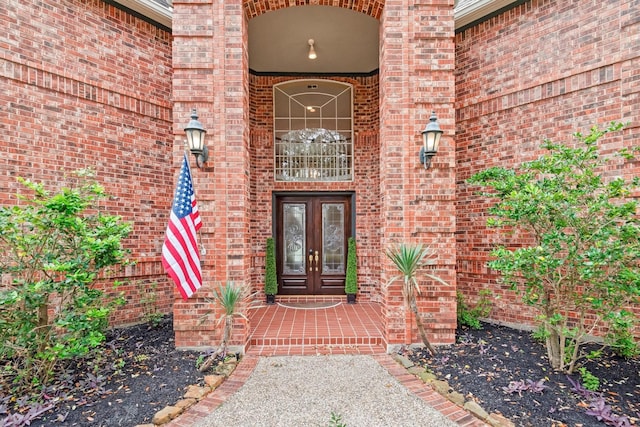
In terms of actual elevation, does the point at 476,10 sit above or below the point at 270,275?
above

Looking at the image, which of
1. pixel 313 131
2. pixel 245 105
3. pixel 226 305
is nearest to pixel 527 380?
pixel 226 305

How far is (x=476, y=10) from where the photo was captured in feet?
15.4

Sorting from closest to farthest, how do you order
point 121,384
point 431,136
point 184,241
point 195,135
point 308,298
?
Answer: 1. point 121,384
2. point 184,241
3. point 195,135
4. point 431,136
5. point 308,298

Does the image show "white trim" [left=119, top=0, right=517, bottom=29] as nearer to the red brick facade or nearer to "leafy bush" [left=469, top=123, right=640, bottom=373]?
the red brick facade

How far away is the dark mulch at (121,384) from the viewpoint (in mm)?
2549

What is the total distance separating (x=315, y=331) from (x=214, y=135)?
2.91m

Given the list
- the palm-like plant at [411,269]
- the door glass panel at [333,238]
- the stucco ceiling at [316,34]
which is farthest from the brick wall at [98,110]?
the palm-like plant at [411,269]

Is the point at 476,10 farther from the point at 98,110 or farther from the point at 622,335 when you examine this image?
the point at 98,110

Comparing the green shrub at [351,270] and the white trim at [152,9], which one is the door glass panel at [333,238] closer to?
the green shrub at [351,270]

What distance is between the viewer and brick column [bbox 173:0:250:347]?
3.74 m

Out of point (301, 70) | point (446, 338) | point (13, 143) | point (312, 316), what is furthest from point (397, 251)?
point (13, 143)

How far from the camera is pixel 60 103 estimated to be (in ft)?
13.5

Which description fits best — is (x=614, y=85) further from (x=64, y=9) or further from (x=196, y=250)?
(x=64, y=9)

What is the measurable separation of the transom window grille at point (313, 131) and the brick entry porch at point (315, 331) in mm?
2683
